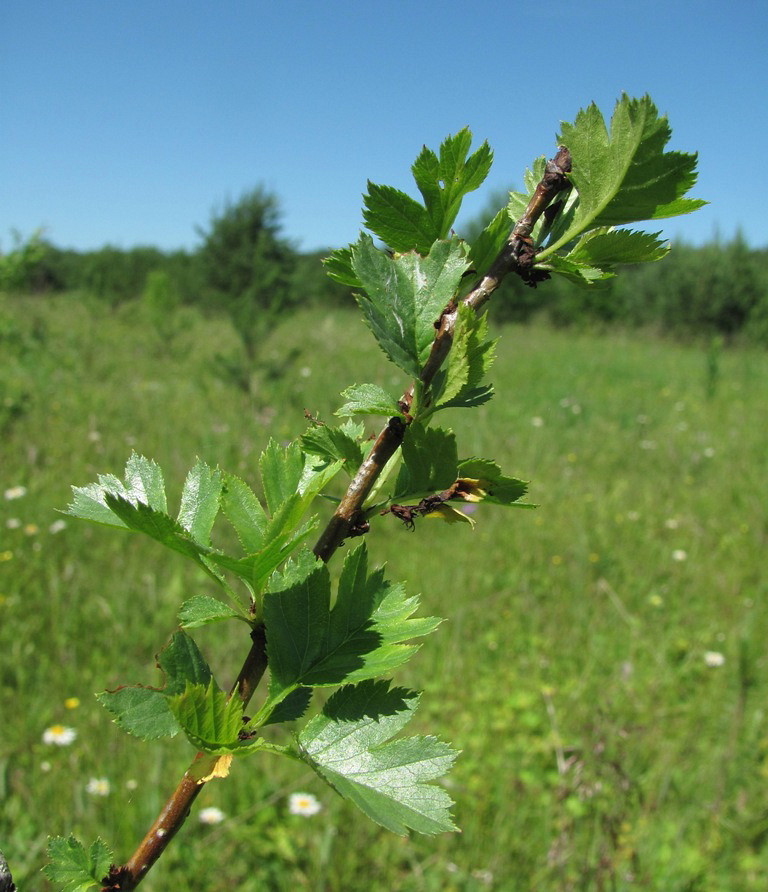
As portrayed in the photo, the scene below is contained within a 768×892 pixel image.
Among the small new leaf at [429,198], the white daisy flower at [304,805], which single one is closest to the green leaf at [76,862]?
the small new leaf at [429,198]

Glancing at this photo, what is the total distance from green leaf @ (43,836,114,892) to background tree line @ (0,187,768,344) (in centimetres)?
1104

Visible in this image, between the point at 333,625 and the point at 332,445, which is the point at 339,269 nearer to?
the point at 332,445

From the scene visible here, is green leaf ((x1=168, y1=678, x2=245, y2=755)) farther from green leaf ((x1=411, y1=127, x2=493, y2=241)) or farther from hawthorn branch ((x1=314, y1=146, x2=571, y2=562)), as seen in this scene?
green leaf ((x1=411, y1=127, x2=493, y2=241))

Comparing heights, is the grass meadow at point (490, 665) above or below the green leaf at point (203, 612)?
below

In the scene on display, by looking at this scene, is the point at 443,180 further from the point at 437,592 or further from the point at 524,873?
the point at 437,592

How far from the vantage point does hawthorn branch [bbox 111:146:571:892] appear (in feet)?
1.01

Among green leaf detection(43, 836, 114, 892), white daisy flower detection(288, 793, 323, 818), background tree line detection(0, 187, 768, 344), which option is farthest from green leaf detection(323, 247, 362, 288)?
background tree line detection(0, 187, 768, 344)

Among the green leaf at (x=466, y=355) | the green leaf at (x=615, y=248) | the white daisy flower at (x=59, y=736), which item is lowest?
the white daisy flower at (x=59, y=736)

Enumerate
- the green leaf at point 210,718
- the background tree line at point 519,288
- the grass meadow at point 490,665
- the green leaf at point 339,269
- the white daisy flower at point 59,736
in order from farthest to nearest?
the background tree line at point 519,288, the white daisy flower at point 59,736, the grass meadow at point 490,665, the green leaf at point 339,269, the green leaf at point 210,718

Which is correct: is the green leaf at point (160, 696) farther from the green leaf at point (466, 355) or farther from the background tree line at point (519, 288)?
the background tree line at point (519, 288)

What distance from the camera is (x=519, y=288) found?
13422 mm

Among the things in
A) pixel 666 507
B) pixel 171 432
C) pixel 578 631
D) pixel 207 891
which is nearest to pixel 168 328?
pixel 171 432

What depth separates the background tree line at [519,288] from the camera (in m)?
14.1

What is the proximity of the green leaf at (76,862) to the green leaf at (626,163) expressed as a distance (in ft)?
1.42
